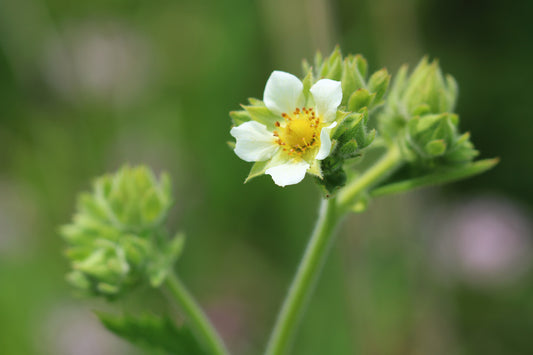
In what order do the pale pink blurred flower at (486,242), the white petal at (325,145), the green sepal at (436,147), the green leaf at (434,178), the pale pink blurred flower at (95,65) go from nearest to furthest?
1. the white petal at (325,145)
2. the green sepal at (436,147)
3. the green leaf at (434,178)
4. the pale pink blurred flower at (486,242)
5. the pale pink blurred flower at (95,65)

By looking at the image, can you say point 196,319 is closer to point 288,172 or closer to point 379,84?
point 288,172

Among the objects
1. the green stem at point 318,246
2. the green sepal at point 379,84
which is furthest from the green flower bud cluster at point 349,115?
the green stem at point 318,246

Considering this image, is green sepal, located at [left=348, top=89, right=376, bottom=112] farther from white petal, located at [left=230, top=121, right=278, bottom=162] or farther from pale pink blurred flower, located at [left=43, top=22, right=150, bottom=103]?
pale pink blurred flower, located at [left=43, top=22, right=150, bottom=103]

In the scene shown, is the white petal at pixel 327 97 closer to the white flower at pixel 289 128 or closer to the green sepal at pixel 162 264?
the white flower at pixel 289 128

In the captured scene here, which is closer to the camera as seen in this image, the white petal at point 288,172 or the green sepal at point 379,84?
the white petal at point 288,172

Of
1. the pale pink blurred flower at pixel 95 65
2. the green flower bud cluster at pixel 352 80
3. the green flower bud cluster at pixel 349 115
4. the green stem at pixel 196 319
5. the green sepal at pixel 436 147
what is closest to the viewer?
the green flower bud cluster at pixel 349 115

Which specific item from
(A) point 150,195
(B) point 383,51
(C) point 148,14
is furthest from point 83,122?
(A) point 150,195

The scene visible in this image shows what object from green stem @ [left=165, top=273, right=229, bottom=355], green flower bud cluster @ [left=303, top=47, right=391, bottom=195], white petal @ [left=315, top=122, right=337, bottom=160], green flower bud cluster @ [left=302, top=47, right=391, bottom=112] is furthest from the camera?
green stem @ [left=165, top=273, right=229, bottom=355]

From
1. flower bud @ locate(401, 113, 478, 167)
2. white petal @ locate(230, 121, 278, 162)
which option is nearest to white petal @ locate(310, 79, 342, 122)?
white petal @ locate(230, 121, 278, 162)
